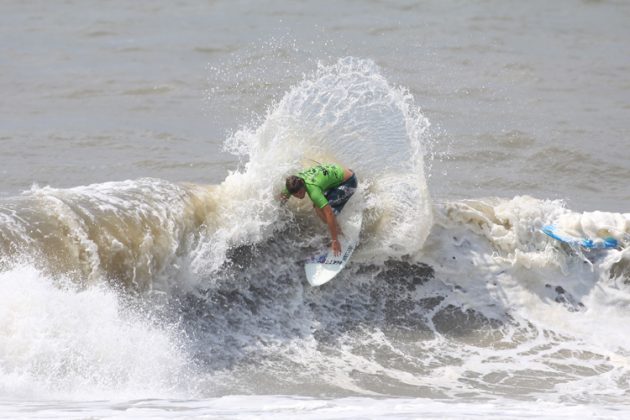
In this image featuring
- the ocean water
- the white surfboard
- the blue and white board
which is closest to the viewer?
the ocean water

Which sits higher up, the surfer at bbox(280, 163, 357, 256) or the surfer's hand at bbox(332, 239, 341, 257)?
the surfer at bbox(280, 163, 357, 256)

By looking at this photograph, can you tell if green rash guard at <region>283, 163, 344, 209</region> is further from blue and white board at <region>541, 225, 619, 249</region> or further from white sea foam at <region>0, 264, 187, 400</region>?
blue and white board at <region>541, 225, 619, 249</region>

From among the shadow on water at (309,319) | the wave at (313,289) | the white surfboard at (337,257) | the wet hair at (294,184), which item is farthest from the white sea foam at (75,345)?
Result: the wet hair at (294,184)

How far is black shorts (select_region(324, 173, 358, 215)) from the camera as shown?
9250 mm

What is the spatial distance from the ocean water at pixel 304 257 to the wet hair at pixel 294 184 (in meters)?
0.42

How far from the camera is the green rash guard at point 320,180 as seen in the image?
891cm

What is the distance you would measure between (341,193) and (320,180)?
0.39 meters

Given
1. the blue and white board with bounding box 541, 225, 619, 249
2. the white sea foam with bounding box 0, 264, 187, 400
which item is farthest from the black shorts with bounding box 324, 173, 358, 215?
the white sea foam with bounding box 0, 264, 187, 400

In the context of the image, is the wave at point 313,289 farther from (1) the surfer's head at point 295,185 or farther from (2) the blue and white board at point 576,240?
(1) the surfer's head at point 295,185

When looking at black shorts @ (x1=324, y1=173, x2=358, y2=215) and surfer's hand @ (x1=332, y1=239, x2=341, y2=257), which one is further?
black shorts @ (x1=324, y1=173, x2=358, y2=215)

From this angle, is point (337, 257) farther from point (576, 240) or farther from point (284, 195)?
point (576, 240)

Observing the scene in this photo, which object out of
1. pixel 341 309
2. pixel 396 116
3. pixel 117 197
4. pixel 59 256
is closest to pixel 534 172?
pixel 396 116

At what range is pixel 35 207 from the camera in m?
8.09

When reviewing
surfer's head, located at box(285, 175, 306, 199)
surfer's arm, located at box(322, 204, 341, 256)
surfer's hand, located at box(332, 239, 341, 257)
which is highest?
surfer's head, located at box(285, 175, 306, 199)
